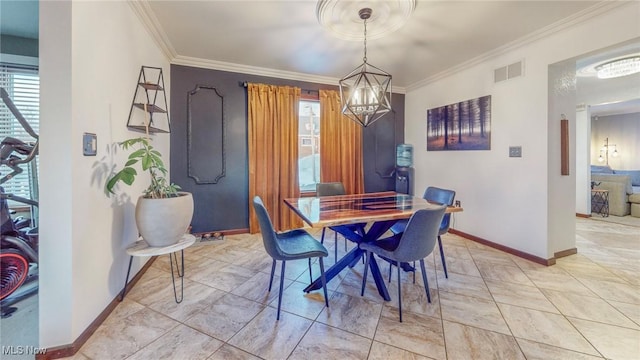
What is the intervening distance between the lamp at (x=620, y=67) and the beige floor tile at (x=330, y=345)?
15.1 ft

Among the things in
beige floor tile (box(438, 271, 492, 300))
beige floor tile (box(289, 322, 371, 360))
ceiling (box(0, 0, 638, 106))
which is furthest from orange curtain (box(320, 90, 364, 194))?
beige floor tile (box(289, 322, 371, 360))

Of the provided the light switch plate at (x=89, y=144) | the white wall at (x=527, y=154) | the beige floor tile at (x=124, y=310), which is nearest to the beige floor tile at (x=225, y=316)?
the beige floor tile at (x=124, y=310)

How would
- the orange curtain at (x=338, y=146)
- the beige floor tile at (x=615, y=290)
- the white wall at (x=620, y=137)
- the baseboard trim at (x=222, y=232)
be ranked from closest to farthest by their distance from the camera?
the beige floor tile at (x=615, y=290)
the baseboard trim at (x=222, y=232)
the orange curtain at (x=338, y=146)
the white wall at (x=620, y=137)

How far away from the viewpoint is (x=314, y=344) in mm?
1534

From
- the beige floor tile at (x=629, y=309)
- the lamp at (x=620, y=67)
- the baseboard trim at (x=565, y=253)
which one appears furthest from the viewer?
the lamp at (x=620, y=67)

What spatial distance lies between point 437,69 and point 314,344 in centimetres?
396

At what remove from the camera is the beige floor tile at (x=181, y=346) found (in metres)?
1.44

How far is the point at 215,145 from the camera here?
361 cm

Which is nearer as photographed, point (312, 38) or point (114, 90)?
point (114, 90)

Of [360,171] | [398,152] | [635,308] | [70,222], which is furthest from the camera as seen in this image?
[398,152]

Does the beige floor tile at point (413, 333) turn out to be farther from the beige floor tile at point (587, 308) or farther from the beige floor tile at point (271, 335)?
the beige floor tile at point (587, 308)

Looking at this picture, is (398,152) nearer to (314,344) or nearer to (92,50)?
(314,344)

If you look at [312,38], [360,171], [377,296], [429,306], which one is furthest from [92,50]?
[360,171]

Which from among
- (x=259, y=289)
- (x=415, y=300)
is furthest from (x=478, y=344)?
(x=259, y=289)
